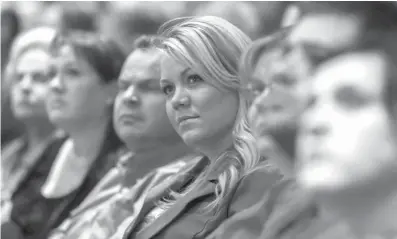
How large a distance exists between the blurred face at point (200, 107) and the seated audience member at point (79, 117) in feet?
1.54

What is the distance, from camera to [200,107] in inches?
50.9

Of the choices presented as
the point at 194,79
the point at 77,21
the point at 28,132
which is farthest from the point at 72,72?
the point at 194,79

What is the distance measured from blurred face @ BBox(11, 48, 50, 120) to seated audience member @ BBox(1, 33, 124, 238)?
0.18m

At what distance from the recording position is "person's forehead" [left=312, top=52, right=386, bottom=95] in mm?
940

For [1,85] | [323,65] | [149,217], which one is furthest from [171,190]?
[1,85]

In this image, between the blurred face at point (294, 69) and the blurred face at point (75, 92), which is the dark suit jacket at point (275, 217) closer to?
the blurred face at point (294, 69)

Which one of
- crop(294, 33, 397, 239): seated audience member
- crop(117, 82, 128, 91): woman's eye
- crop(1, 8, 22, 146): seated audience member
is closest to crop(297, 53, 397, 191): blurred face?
crop(294, 33, 397, 239): seated audience member

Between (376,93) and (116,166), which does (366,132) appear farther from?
(116,166)

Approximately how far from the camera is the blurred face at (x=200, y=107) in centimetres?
129

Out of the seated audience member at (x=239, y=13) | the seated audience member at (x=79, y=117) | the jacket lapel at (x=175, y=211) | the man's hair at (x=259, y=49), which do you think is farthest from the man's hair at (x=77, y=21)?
the man's hair at (x=259, y=49)

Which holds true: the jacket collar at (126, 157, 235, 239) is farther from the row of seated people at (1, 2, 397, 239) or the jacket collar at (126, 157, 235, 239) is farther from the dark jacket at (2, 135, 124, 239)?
the dark jacket at (2, 135, 124, 239)

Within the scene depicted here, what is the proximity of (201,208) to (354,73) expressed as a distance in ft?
1.36

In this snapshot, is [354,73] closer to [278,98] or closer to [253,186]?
[278,98]

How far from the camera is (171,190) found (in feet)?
4.54
